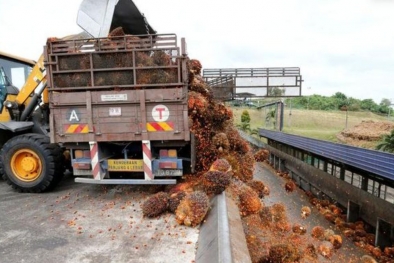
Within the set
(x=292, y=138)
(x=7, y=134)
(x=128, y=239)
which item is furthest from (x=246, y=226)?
(x=292, y=138)

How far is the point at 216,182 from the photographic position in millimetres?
4504

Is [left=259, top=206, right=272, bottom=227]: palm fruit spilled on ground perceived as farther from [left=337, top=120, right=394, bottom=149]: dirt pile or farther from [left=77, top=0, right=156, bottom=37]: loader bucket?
[left=337, top=120, right=394, bottom=149]: dirt pile

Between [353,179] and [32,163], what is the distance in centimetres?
789

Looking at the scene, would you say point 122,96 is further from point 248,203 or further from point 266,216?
point 266,216

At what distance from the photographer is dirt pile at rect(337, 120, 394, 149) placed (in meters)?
16.8

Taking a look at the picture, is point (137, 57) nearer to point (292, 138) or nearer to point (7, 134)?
point (7, 134)

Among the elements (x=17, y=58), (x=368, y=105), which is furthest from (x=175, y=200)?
(x=368, y=105)

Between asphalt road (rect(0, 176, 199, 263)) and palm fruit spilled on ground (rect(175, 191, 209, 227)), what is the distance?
10 centimetres

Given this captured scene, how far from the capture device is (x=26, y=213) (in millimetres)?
4742

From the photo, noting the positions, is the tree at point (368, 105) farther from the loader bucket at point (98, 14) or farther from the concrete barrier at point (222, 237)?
the concrete barrier at point (222, 237)

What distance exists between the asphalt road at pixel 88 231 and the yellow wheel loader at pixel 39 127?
378 millimetres

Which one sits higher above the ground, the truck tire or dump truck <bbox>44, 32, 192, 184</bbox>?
dump truck <bbox>44, 32, 192, 184</bbox>

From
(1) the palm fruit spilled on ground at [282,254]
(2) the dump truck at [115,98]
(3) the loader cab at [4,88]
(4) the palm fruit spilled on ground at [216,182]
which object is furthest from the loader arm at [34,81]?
(1) the palm fruit spilled on ground at [282,254]


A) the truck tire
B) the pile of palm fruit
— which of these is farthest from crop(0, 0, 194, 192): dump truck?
the truck tire
